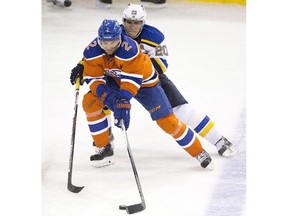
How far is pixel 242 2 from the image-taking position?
6613 mm

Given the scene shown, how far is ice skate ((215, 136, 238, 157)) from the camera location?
488 centimetres

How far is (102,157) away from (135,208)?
1.63 feet

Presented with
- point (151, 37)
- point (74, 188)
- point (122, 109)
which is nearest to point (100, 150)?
point (74, 188)

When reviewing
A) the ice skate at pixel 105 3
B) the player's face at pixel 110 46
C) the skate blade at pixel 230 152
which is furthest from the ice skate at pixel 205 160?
the ice skate at pixel 105 3

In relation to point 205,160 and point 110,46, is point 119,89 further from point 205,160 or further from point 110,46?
point 205,160

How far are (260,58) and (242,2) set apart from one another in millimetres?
2220

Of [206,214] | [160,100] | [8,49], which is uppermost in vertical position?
[8,49]

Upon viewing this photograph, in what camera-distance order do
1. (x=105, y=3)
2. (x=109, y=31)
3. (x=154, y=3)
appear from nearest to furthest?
(x=109, y=31) → (x=105, y=3) → (x=154, y=3)

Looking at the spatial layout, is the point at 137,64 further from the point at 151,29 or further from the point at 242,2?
the point at 242,2

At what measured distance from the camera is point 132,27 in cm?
469

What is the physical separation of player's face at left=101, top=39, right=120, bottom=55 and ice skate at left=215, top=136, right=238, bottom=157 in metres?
0.75

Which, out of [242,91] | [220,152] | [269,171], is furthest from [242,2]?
[269,171]

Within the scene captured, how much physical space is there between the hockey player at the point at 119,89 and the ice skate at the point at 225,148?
0.15 meters

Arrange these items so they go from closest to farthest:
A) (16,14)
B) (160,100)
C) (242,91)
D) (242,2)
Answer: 1. (16,14)
2. (160,100)
3. (242,91)
4. (242,2)
